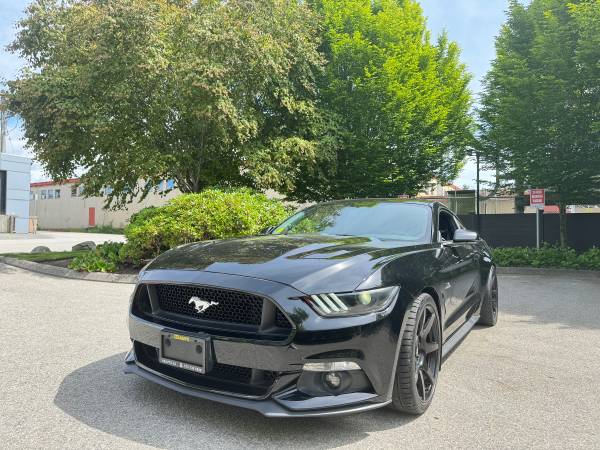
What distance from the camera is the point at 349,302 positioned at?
2650 millimetres

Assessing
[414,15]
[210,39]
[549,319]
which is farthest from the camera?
[414,15]

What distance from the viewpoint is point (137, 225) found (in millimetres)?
10203

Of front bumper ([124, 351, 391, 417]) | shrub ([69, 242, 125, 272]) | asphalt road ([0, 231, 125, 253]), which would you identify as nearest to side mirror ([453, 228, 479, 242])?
front bumper ([124, 351, 391, 417])

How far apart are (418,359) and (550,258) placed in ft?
37.6

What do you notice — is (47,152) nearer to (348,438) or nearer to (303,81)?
(303,81)

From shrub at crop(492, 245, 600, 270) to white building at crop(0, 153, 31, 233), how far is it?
2776 centimetres

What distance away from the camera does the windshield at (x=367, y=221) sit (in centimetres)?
396

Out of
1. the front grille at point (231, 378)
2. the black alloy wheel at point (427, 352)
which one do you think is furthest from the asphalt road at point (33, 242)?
the black alloy wheel at point (427, 352)

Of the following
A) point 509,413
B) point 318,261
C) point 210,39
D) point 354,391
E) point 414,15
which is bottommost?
point 509,413

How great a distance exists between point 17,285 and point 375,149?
37.4 feet

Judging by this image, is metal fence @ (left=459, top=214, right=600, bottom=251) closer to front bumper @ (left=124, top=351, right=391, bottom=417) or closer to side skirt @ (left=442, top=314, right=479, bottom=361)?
side skirt @ (left=442, top=314, right=479, bottom=361)

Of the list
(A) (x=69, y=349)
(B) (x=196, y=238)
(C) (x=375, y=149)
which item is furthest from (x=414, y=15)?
(A) (x=69, y=349)

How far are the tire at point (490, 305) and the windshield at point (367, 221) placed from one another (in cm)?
186

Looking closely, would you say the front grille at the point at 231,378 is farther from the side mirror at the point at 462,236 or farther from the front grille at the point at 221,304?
the side mirror at the point at 462,236
